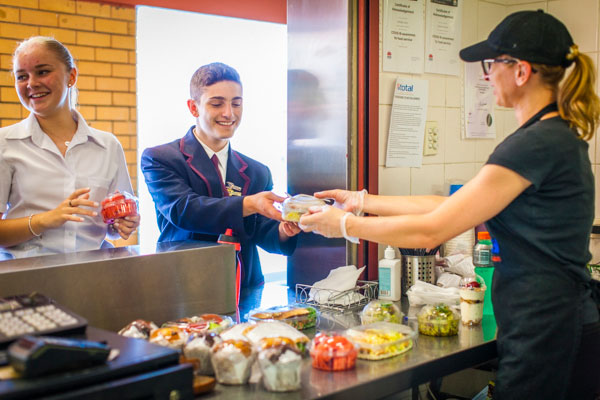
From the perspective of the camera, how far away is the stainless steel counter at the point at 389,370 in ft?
4.73

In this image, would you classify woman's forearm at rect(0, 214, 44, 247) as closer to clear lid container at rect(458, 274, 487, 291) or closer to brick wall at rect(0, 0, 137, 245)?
clear lid container at rect(458, 274, 487, 291)

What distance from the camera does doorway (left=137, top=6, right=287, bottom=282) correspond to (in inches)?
186

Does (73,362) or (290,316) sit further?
(290,316)

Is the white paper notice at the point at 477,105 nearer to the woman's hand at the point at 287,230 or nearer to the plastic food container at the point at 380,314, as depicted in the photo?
the woman's hand at the point at 287,230

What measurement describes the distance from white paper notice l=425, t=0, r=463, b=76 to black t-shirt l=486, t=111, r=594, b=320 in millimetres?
1312

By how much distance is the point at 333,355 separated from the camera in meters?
1.57

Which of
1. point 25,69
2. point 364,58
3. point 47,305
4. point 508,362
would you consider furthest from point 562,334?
point 25,69

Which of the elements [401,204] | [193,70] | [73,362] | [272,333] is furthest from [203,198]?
[193,70]

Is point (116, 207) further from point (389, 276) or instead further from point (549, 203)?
point (549, 203)

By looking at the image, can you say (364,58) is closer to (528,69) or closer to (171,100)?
(528,69)

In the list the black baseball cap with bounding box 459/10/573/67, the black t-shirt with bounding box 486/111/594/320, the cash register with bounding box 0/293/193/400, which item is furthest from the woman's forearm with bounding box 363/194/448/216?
the cash register with bounding box 0/293/193/400

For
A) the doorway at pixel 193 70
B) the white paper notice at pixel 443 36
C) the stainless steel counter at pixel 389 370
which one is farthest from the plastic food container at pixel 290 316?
the doorway at pixel 193 70

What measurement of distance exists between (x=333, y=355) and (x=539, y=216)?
0.63m

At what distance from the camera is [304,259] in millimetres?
2939
